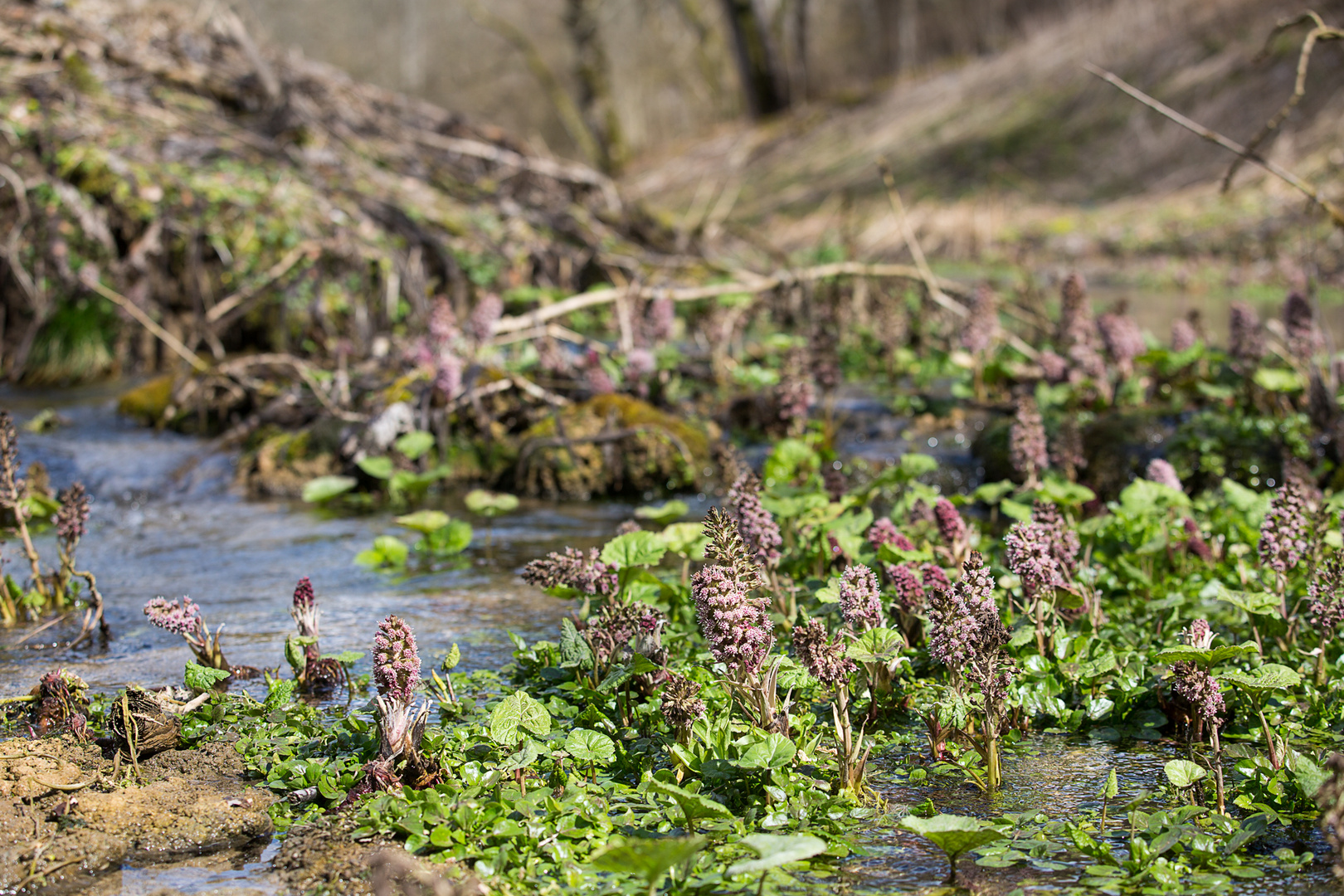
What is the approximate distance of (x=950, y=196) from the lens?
847 inches

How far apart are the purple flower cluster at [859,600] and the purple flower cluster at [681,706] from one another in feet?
1.53

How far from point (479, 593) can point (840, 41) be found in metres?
34.0

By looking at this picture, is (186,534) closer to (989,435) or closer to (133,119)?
(989,435)

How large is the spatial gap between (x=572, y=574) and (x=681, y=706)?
87 cm

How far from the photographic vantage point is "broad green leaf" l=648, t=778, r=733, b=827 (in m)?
2.35

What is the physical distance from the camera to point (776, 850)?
2.07m

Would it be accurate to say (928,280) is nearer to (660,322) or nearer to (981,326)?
(981,326)

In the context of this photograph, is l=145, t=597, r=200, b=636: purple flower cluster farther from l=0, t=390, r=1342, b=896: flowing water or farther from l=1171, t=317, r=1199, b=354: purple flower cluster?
l=1171, t=317, r=1199, b=354: purple flower cluster

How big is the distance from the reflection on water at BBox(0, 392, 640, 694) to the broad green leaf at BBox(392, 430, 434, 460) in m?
0.37

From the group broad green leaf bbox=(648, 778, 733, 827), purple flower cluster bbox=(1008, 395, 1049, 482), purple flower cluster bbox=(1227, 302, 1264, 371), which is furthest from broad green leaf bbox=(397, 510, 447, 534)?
purple flower cluster bbox=(1227, 302, 1264, 371)

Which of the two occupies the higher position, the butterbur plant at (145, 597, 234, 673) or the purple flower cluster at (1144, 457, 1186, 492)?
the purple flower cluster at (1144, 457, 1186, 492)

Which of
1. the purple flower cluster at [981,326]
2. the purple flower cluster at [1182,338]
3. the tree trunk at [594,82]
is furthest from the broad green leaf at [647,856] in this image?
the tree trunk at [594,82]

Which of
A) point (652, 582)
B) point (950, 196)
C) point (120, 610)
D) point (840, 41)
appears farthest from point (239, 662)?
point (840, 41)

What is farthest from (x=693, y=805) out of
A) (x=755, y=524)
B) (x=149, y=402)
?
(x=149, y=402)
